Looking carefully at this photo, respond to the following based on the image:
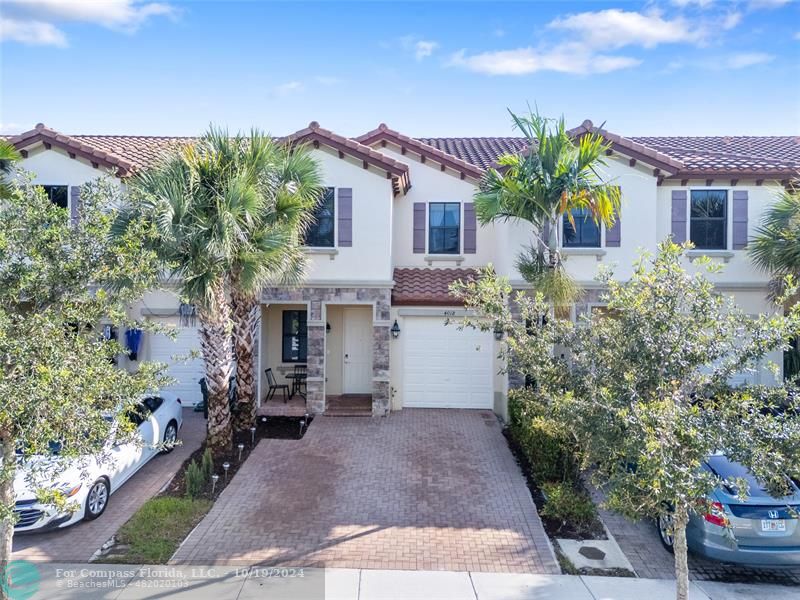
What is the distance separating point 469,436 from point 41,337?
1003 cm

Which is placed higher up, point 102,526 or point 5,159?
point 5,159

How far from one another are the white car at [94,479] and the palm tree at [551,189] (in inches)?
315

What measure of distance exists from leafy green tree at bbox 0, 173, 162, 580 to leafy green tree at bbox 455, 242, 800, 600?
16.0 feet

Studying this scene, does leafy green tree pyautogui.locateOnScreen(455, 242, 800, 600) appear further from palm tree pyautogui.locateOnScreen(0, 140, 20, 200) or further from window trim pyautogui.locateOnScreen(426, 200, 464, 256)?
palm tree pyautogui.locateOnScreen(0, 140, 20, 200)

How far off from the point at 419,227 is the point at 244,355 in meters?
6.67

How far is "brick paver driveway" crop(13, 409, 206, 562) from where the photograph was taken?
7.68 metres

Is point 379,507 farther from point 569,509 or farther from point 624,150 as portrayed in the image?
point 624,150

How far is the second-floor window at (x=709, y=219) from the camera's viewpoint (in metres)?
14.5

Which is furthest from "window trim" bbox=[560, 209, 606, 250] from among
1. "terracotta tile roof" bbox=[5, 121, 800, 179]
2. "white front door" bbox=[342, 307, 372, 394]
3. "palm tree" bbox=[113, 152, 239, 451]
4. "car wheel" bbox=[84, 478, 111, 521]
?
"car wheel" bbox=[84, 478, 111, 521]

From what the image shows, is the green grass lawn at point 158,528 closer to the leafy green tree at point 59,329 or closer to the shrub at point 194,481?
the shrub at point 194,481

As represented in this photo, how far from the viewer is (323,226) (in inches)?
571

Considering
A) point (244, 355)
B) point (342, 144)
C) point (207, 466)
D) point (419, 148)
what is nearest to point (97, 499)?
point (207, 466)

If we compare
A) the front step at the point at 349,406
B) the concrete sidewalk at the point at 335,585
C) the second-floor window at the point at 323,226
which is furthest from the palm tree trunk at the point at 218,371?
the concrete sidewalk at the point at 335,585

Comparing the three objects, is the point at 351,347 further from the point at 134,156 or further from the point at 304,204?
the point at 134,156
